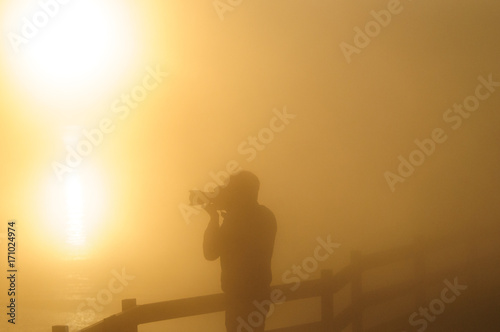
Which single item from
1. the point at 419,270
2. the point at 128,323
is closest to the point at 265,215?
the point at 128,323

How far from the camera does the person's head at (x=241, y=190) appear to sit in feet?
20.5

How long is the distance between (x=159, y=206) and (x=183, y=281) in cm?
1954

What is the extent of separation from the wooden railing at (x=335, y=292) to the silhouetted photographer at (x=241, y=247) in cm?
15

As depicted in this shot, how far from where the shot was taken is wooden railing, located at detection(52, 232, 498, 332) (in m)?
5.48

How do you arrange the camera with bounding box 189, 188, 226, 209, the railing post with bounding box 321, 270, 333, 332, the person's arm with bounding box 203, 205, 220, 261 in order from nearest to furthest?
the person's arm with bounding box 203, 205, 220, 261
the camera with bounding box 189, 188, 226, 209
the railing post with bounding box 321, 270, 333, 332

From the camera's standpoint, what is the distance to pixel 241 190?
6.25 meters

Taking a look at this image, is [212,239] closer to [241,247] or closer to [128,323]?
[241,247]

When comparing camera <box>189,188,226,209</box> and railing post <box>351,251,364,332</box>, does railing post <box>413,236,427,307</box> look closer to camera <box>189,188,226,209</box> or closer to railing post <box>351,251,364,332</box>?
railing post <box>351,251,364,332</box>


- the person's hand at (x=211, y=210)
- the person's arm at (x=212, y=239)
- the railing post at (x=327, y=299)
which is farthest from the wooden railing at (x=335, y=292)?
the person's hand at (x=211, y=210)

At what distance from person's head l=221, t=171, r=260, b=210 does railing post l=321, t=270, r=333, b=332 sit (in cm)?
124

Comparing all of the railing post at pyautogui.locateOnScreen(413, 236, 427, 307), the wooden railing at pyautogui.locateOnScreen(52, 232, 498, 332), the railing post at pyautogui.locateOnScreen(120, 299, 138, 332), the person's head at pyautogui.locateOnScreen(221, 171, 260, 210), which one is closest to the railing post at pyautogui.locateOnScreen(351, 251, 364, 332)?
the wooden railing at pyautogui.locateOnScreen(52, 232, 498, 332)

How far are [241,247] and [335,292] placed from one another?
1372 millimetres

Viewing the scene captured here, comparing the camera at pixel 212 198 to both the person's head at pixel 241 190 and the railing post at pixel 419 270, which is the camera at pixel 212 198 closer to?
the person's head at pixel 241 190

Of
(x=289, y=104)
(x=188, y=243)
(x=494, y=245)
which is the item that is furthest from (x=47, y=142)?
(x=494, y=245)
